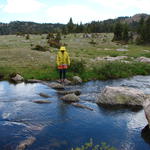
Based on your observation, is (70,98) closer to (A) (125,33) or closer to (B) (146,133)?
(B) (146,133)

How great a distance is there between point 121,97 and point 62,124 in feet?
19.4

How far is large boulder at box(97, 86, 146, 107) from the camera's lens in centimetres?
1759

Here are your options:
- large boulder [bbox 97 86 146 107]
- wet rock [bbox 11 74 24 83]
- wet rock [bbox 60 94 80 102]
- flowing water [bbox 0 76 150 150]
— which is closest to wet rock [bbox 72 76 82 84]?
flowing water [bbox 0 76 150 150]

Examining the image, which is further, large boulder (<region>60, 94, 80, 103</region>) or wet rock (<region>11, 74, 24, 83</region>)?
wet rock (<region>11, 74, 24, 83</region>)

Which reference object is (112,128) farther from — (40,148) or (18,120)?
(18,120)

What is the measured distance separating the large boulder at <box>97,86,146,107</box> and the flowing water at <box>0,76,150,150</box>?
0.94 m

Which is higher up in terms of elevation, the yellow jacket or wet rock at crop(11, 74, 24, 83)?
the yellow jacket

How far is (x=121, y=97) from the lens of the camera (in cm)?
1777

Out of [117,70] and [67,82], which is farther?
[117,70]

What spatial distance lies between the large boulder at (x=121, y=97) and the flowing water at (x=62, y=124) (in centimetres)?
94

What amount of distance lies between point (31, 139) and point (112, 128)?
4.49 meters

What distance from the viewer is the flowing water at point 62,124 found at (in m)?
11.6

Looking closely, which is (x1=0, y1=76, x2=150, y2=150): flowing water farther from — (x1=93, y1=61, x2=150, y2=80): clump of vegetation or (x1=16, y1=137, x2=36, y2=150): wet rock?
(x1=93, y1=61, x2=150, y2=80): clump of vegetation

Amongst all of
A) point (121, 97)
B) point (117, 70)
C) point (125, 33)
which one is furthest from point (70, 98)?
point (125, 33)
